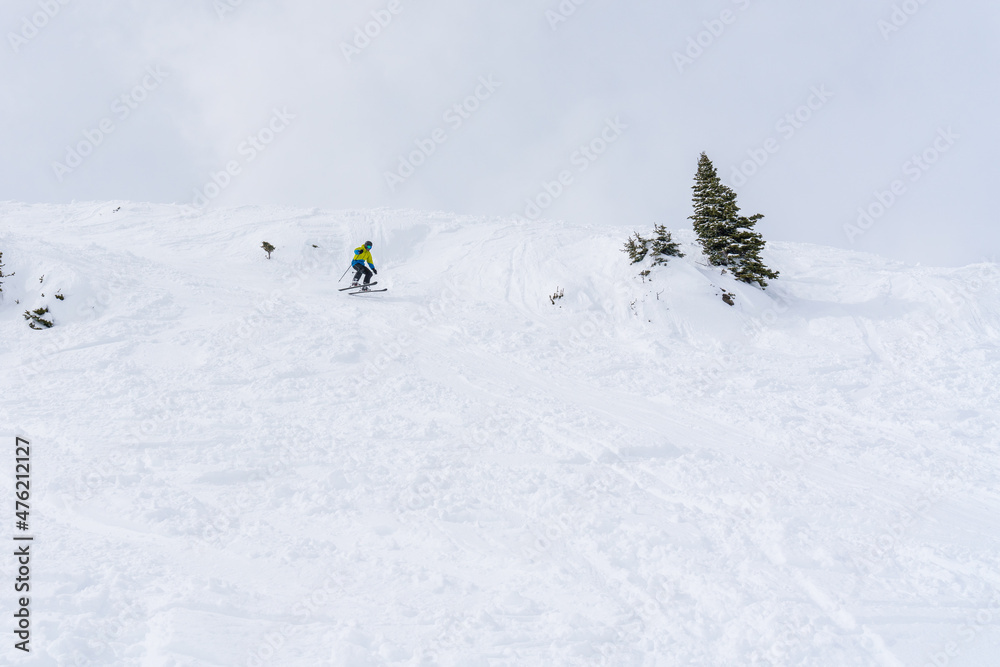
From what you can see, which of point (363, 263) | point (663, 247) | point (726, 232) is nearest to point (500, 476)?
point (363, 263)

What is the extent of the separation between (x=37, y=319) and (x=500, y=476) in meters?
12.9

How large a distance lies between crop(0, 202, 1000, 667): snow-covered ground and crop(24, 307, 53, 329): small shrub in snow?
319 mm

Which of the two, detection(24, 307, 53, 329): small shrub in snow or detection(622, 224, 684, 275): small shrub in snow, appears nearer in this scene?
detection(24, 307, 53, 329): small shrub in snow

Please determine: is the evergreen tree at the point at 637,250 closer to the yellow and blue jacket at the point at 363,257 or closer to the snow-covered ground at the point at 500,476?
the snow-covered ground at the point at 500,476

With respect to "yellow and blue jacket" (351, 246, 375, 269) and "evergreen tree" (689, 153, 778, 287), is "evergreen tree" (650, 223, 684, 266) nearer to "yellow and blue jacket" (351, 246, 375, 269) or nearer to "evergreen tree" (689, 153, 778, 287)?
"evergreen tree" (689, 153, 778, 287)

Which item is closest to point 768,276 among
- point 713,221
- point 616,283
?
point 713,221

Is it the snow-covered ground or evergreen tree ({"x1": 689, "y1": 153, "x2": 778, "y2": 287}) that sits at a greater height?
evergreen tree ({"x1": 689, "y1": 153, "x2": 778, "y2": 287})

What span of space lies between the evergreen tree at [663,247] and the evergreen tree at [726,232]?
174 cm

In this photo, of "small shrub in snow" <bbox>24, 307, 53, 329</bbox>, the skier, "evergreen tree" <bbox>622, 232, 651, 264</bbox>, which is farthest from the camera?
the skier

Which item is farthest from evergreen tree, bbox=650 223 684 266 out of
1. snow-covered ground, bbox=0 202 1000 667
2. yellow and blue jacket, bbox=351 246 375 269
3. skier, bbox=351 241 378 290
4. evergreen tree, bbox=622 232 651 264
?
yellow and blue jacket, bbox=351 246 375 269

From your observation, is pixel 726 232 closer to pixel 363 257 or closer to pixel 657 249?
pixel 657 249

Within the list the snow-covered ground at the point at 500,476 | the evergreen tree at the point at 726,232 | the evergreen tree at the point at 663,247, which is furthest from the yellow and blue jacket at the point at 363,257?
the evergreen tree at the point at 726,232

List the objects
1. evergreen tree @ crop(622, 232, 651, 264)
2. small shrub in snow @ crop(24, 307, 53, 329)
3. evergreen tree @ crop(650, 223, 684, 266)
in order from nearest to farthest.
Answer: small shrub in snow @ crop(24, 307, 53, 329) < evergreen tree @ crop(650, 223, 684, 266) < evergreen tree @ crop(622, 232, 651, 264)

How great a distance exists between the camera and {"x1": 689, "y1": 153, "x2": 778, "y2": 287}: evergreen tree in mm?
18641
